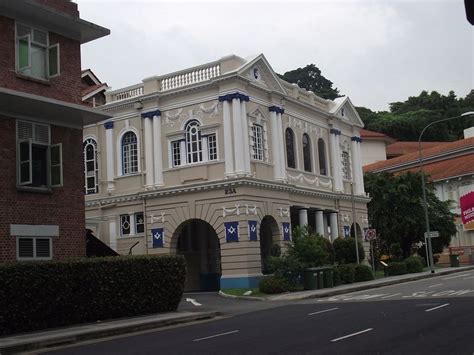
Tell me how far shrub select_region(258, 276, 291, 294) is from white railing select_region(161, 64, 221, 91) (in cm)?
1099

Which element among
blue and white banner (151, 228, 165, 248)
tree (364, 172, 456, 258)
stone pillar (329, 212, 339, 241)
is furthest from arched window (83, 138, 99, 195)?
tree (364, 172, 456, 258)

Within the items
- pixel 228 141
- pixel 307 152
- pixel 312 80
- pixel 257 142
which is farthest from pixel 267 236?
pixel 312 80

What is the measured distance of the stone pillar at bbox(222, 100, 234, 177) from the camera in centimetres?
3291

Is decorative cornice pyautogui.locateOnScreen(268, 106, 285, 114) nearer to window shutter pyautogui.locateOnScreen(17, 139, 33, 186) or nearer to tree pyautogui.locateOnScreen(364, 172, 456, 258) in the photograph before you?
tree pyautogui.locateOnScreen(364, 172, 456, 258)

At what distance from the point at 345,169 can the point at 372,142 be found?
131ft

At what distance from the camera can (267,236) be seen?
124ft

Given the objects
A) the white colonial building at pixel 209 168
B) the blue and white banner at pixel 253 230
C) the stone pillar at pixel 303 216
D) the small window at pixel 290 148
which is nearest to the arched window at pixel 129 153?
the white colonial building at pixel 209 168

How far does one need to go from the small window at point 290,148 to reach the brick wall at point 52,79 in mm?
17976

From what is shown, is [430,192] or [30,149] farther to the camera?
[430,192]

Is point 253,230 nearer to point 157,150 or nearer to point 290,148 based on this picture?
point 157,150

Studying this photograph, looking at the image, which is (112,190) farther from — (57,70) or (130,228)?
(57,70)

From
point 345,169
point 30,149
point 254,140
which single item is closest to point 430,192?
point 345,169

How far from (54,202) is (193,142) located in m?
14.9

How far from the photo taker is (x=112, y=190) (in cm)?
3741
